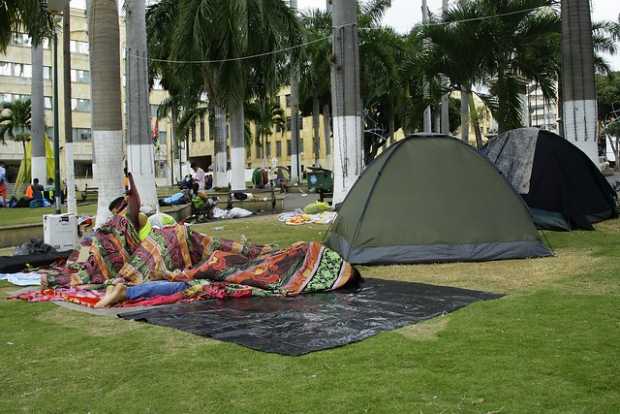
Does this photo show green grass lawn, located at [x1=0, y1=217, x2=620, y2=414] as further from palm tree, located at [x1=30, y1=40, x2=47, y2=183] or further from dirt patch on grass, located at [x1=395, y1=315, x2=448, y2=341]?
palm tree, located at [x1=30, y1=40, x2=47, y2=183]

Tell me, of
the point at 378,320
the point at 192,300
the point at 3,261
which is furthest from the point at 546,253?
the point at 3,261

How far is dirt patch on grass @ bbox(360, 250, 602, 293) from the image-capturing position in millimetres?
7770

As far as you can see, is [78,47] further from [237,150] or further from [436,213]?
[436,213]

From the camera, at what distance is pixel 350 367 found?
461 centimetres

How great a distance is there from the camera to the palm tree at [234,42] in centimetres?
2281

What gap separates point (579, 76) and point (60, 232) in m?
10.7

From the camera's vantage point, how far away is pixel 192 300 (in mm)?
7191

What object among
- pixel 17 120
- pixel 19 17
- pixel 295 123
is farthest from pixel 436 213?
pixel 17 120

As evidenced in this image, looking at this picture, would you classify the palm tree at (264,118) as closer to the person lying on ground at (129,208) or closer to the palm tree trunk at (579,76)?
the palm tree trunk at (579,76)

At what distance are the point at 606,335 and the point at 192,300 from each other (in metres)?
4.03

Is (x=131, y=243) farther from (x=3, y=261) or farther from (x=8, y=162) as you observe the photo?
(x=8, y=162)

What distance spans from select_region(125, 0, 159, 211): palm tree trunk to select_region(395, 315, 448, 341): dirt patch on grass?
10.8 meters

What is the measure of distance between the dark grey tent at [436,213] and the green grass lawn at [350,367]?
→ 2.64 metres

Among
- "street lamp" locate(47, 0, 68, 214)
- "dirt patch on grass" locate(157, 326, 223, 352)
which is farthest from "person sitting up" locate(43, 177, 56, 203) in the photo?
"dirt patch on grass" locate(157, 326, 223, 352)
